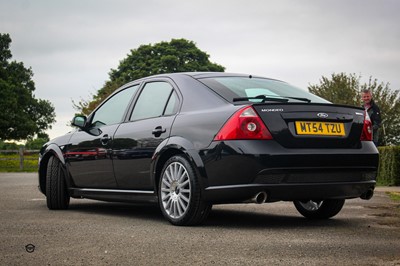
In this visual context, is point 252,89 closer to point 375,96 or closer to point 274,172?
point 274,172

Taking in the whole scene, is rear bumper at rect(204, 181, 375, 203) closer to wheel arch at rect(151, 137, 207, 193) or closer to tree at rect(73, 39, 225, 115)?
wheel arch at rect(151, 137, 207, 193)

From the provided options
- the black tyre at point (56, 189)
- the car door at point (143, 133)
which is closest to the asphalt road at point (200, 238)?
the black tyre at point (56, 189)

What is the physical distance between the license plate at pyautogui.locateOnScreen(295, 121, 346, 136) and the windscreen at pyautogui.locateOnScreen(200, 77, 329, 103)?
451mm

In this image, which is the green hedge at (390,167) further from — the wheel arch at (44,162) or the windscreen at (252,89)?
the wheel arch at (44,162)

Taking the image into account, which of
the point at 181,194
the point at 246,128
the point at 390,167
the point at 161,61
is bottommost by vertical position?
the point at 390,167

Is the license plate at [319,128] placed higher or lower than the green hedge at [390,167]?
higher

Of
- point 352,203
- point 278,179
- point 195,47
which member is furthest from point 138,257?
point 195,47

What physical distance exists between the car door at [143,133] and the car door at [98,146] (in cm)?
19

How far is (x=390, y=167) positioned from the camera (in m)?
16.3

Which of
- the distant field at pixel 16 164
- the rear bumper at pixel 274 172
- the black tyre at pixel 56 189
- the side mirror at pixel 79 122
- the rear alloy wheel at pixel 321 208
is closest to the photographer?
the rear bumper at pixel 274 172

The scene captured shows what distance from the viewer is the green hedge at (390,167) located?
16.0 m

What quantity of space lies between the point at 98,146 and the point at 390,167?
10715 millimetres

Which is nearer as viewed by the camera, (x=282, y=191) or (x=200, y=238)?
(x=200, y=238)

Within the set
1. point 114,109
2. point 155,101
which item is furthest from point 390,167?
point 155,101
